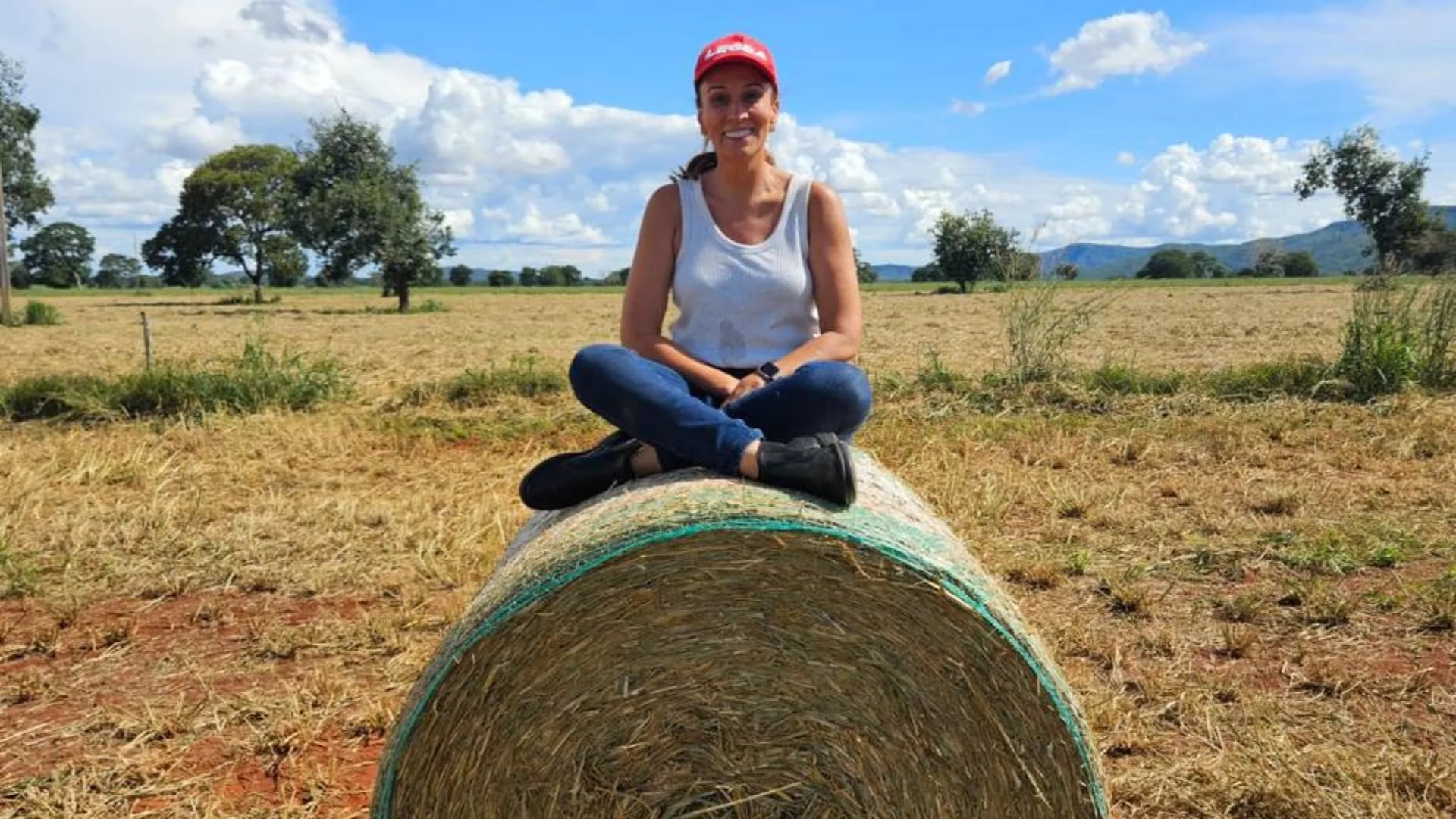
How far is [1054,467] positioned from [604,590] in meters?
5.70

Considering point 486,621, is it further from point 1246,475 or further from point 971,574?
point 1246,475

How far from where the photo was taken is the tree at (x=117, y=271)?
295ft

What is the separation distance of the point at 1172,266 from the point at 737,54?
101714mm

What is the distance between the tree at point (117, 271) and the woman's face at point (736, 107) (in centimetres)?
9226

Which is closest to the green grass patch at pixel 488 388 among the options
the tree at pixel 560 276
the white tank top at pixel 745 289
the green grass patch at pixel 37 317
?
the white tank top at pixel 745 289

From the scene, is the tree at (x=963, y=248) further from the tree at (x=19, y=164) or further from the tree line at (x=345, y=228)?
the tree at (x=19, y=164)

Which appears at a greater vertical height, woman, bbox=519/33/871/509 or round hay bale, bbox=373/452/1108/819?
woman, bbox=519/33/871/509

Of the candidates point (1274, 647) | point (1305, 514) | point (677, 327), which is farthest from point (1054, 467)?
point (677, 327)

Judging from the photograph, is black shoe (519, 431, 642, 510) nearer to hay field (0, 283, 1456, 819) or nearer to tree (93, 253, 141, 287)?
hay field (0, 283, 1456, 819)

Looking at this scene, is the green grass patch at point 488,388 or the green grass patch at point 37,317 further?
the green grass patch at point 37,317

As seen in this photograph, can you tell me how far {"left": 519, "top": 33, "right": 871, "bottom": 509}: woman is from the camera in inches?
115

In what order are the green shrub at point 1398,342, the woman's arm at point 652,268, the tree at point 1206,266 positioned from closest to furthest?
the woman's arm at point 652,268 < the green shrub at point 1398,342 < the tree at point 1206,266

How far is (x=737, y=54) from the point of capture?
317cm

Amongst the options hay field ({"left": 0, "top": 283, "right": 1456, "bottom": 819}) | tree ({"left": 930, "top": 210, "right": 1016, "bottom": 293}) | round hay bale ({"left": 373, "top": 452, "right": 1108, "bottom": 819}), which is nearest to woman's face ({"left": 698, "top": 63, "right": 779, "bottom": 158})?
round hay bale ({"left": 373, "top": 452, "right": 1108, "bottom": 819})
